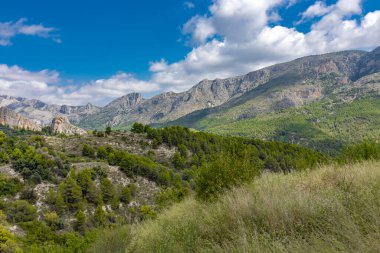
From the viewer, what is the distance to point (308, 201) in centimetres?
579

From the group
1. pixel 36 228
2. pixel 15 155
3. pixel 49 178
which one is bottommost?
pixel 36 228

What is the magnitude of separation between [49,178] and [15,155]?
1046 cm

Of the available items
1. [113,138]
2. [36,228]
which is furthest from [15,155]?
[113,138]

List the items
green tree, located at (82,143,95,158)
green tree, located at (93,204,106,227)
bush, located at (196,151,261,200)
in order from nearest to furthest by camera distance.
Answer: bush, located at (196,151,261,200) < green tree, located at (93,204,106,227) < green tree, located at (82,143,95,158)

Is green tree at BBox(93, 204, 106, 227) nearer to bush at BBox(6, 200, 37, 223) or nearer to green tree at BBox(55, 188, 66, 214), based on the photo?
green tree at BBox(55, 188, 66, 214)

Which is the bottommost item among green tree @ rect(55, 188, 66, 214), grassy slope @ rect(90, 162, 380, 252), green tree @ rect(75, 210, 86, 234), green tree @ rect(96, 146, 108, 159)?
green tree @ rect(75, 210, 86, 234)

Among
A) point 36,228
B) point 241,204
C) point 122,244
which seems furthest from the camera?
point 36,228

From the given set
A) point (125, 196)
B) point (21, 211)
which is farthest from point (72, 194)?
point (125, 196)

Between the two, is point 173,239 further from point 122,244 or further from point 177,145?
point 177,145

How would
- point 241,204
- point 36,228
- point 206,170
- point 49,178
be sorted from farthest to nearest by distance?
point 49,178 → point 36,228 → point 206,170 → point 241,204

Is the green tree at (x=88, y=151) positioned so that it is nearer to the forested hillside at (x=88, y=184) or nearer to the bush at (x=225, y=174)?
the forested hillside at (x=88, y=184)

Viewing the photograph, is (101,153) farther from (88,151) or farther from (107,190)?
(107,190)

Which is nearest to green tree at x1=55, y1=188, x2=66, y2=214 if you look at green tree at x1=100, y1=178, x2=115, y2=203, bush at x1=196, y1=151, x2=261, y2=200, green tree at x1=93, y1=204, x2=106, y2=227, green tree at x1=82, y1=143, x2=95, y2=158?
green tree at x1=93, y1=204, x2=106, y2=227

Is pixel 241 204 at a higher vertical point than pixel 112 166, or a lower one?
higher
